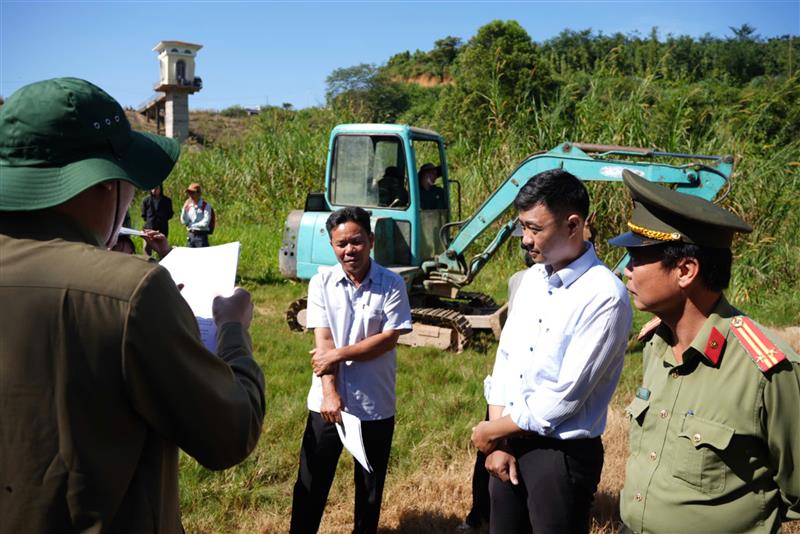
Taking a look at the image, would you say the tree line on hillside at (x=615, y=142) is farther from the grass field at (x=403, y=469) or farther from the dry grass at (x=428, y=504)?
the dry grass at (x=428, y=504)

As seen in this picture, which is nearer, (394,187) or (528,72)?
(394,187)

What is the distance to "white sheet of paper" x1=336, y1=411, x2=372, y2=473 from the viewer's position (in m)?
3.14

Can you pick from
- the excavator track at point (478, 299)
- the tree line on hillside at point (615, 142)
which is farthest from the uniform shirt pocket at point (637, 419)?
the tree line on hillside at point (615, 142)

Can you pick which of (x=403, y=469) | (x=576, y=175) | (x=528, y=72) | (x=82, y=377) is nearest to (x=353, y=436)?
(x=403, y=469)

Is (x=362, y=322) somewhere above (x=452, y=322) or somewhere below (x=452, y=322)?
above

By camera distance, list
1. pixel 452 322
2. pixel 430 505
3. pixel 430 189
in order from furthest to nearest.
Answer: pixel 430 189, pixel 452 322, pixel 430 505

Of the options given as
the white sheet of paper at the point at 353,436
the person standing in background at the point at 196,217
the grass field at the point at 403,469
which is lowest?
the grass field at the point at 403,469

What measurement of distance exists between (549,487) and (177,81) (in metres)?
60.8

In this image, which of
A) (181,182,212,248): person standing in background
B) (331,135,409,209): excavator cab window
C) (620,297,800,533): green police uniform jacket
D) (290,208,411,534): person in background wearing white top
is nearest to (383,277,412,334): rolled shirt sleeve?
(290,208,411,534): person in background wearing white top

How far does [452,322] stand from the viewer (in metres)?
7.79

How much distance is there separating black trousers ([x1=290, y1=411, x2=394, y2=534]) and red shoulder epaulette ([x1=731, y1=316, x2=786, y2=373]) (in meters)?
1.95

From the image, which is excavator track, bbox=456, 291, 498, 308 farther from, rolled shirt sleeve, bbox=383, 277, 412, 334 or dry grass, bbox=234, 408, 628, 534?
rolled shirt sleeve, bbox=383, 277, 412, 334

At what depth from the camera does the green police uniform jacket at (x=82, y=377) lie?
1.30 meters

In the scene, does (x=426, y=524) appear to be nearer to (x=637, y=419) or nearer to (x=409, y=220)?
(x=637, y=419)
